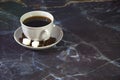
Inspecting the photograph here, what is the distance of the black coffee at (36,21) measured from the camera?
35.3 inches

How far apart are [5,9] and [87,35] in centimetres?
36

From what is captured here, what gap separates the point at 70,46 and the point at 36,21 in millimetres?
137

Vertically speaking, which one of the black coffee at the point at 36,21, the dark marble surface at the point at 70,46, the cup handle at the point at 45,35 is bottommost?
the dark marble surface at the point at 70,46

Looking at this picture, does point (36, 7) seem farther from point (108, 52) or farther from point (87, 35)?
point (108, 52)

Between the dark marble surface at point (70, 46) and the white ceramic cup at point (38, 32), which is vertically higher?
the white ceramic cup at point (38, 32)

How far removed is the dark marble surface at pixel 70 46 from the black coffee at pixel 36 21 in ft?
0.27

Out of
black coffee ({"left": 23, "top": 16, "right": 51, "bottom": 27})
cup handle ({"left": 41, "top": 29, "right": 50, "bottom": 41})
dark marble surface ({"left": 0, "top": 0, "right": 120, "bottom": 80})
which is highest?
black coffee ({"left": 23, "top": 16, "right": 51, "bottom": 27})

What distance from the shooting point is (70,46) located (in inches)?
36.0

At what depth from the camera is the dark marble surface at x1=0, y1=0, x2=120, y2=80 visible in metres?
0.82

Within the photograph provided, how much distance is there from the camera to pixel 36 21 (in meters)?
0.91

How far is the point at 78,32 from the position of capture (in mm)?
979

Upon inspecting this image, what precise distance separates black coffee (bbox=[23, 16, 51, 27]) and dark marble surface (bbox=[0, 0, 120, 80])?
82 mm

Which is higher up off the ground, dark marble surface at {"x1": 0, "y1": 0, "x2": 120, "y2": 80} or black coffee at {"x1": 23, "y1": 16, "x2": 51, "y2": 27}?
black coffee at {"x1": 23, "y1": 16, "x2": 51, "y2": 27}

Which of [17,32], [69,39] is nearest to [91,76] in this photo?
[69,39]
